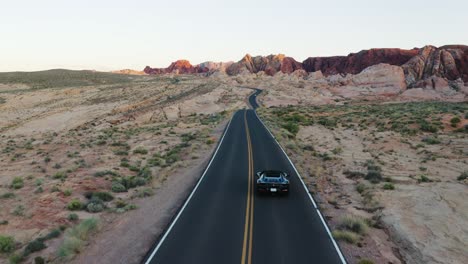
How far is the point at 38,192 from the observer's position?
2072 cm

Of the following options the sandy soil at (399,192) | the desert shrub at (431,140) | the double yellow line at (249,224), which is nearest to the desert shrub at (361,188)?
the sandy soil at (399,192)

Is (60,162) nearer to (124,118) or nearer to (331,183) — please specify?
(331,183)

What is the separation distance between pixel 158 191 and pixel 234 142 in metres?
17.5

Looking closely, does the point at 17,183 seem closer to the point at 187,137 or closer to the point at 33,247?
the point at 33,247

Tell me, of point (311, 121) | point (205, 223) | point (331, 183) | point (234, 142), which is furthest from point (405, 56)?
point (205, 223)

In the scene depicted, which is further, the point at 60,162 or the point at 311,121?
the point at 311,121

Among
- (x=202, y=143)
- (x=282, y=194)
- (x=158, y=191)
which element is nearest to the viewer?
(x=282, y=194)

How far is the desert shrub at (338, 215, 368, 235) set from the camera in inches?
613

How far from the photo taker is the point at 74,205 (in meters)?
18.6

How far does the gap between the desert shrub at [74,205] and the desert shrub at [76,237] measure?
309cm

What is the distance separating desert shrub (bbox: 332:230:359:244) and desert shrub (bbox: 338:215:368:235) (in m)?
0.68

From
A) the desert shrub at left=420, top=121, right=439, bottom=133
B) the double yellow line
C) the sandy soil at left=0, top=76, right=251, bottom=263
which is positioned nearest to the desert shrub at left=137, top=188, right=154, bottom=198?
the sandy soil at left=0, top=76, right=251, bottom=263

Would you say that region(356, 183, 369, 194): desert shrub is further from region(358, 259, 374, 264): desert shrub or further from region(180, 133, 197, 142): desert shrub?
region(180, 133, 197, 142): desert shrub

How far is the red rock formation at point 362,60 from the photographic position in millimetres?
156663
